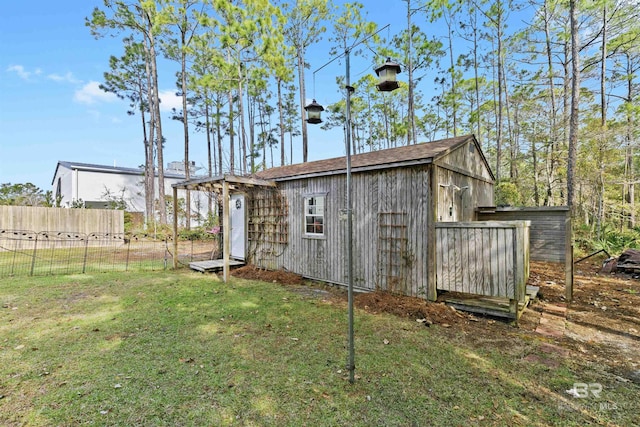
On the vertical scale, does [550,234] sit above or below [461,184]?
below

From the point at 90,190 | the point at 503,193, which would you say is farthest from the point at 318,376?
the point at 90,190

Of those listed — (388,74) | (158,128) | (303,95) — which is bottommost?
(388,74)

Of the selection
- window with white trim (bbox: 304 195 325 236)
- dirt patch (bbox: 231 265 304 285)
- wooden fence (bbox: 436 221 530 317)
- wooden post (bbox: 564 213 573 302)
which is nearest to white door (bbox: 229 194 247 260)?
dirt patch (bbox: 231 265 304 285)

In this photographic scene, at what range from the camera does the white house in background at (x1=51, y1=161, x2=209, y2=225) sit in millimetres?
18941

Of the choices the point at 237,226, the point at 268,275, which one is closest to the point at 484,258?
the point at 268,275

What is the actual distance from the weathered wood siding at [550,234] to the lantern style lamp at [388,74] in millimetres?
4461

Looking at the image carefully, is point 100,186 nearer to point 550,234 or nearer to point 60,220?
point 60,220

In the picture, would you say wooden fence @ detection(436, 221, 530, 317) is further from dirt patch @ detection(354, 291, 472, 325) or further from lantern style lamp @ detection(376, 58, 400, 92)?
lantern style lamp @ detection(376, 58, 400, 92)

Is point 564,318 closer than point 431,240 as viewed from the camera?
Yes

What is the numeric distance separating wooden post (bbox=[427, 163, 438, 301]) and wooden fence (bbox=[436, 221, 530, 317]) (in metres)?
0.08

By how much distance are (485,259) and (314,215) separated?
3.82 metres

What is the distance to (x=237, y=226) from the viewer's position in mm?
9000

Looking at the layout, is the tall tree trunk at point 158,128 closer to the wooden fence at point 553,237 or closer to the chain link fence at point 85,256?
the chain link fence at point 85,256

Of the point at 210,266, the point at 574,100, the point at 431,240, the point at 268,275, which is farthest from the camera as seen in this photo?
the point at 574,100
